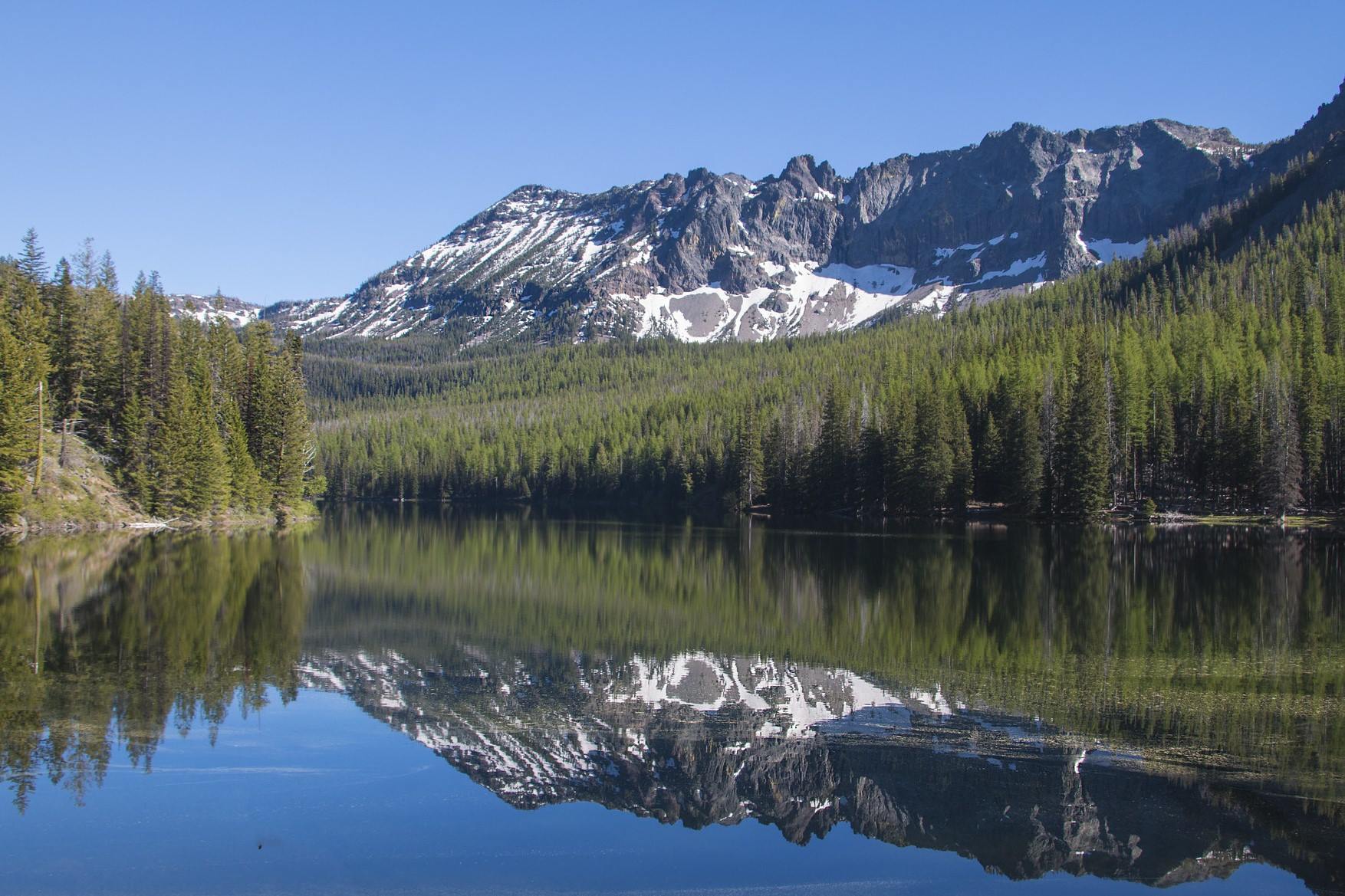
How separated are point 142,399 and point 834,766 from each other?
222ft

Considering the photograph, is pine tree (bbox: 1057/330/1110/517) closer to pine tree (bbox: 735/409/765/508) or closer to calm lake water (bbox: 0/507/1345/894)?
pine tree (bbox: 735/409/765/508)

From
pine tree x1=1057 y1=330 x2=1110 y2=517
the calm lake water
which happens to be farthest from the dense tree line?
pine tree x1=1057 y1=330 x2=1110 y2=517

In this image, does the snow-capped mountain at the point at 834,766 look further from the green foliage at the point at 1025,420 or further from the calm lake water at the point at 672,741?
the green foliage at the point at 1025,420

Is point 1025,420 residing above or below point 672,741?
above

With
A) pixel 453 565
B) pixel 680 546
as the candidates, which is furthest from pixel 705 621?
pixel 680 546

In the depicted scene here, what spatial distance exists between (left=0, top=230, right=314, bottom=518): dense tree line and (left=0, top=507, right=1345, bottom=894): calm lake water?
30168mm

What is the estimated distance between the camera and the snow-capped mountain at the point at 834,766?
39.5 ft

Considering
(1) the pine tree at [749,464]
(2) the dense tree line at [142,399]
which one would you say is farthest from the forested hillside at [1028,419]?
(2) the dense tree line at [142,399]

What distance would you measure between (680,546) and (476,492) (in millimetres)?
102280

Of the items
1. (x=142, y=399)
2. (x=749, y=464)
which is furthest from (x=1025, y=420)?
(x=142, y=399)

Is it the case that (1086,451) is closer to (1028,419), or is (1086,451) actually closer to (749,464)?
(1028,419)

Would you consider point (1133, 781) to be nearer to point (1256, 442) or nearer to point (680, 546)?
point (680, 546)

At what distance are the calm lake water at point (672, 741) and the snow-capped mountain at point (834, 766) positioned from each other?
6 centimetres

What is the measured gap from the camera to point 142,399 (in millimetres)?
68438
